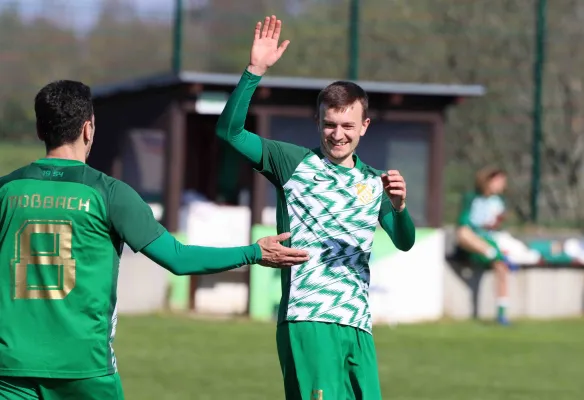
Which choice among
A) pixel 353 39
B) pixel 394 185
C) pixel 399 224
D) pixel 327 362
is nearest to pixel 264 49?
pixel 394 185

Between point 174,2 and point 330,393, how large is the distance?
11.6m

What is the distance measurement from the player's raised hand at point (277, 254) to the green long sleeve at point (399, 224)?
108 cm

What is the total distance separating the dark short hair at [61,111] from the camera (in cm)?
498

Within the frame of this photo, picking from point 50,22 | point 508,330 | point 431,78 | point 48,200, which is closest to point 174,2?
point 50,22

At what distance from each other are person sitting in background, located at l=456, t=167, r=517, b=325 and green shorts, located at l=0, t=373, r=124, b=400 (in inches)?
442

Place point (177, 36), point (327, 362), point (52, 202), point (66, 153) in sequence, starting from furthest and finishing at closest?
1. point (177, 36)
2. point (327, 362)
3. point (66, 153)
4. point (52, 202)

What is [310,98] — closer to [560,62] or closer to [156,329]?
[156,329]

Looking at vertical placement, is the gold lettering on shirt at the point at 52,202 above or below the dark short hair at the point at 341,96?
below

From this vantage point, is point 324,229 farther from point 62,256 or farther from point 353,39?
point 353,39

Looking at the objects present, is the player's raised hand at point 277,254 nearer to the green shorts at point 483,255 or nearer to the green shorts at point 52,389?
the green shorts at point 52,389

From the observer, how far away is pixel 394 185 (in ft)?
19.7

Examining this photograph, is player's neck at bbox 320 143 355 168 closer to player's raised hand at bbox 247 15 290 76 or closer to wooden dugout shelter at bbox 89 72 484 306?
player's raised hand at bbox 247 15 290 76

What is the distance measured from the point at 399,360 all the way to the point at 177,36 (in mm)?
6356

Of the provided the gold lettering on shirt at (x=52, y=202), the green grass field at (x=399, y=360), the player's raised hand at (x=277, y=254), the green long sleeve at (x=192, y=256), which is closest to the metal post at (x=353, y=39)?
the green grass field at (x=399, y=360)
